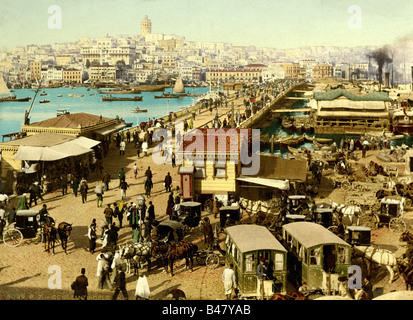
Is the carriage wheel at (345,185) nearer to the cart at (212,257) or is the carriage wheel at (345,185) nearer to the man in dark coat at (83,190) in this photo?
the cart at (212,257)

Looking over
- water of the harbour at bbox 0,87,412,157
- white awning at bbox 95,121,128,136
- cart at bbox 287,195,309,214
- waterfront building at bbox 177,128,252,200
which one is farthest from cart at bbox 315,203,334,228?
water of the harbour at bbox 0,87,412,157

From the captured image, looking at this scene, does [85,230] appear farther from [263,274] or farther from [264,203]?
[263,274]

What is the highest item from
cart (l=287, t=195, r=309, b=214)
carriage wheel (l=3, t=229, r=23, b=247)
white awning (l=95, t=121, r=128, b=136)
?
white awning (l=95, t=121, r=128, b=136)

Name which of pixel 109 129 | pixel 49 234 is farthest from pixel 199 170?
pixel 109 129

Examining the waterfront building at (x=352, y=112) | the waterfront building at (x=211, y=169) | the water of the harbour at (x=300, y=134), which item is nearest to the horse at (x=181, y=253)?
the waterfront building at (x=211, y=169)

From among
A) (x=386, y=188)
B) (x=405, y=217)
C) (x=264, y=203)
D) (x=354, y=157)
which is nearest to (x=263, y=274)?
(x=264, y=203)

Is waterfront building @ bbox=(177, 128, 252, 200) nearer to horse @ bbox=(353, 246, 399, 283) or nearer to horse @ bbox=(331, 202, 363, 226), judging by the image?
horse @ bbox=(331, 202, 363, 226)
